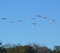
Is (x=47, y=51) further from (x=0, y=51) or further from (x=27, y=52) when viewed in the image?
(x=0, y=51)

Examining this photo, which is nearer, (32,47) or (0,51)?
(0,51)

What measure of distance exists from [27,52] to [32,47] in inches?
181

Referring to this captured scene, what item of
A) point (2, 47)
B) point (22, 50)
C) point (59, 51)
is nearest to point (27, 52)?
point (22, 50)

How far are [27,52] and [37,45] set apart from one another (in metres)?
6.80

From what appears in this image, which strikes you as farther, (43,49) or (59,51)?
(43,49)

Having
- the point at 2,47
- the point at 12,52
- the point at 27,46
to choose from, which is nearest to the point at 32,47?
the point at 27,46

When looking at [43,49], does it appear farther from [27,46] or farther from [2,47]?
[2,47]

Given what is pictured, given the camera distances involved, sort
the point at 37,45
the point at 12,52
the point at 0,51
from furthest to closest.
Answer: the point at 37,45 → the point at 12,52 → the point at 0,51

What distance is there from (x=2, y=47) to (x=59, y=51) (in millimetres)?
32526

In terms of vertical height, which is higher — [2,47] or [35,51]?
[2,47]

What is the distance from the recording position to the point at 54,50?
395 ft

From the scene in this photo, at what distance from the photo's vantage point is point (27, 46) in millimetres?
113688

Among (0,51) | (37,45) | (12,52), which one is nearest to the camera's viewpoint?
(0,51)

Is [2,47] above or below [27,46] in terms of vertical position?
above
